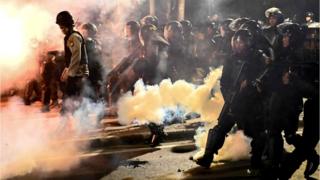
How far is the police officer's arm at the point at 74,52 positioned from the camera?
7531 mm

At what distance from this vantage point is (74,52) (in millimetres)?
7602

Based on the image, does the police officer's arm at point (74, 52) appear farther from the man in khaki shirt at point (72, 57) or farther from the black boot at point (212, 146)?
the black boot at point (212, 146)

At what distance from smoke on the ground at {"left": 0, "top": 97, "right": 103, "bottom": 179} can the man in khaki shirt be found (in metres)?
0.53

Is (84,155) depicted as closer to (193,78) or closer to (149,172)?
(149,172)

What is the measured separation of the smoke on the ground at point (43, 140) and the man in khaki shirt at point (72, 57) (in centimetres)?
53

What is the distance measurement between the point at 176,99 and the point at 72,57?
2.14 meters

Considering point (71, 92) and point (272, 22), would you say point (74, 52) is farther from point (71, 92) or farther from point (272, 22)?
point (272, 22)

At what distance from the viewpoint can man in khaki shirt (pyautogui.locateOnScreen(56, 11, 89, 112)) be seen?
7.52 meters

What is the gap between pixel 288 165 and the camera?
6.07 meters

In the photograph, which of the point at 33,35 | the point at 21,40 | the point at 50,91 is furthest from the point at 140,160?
the point at 33,35

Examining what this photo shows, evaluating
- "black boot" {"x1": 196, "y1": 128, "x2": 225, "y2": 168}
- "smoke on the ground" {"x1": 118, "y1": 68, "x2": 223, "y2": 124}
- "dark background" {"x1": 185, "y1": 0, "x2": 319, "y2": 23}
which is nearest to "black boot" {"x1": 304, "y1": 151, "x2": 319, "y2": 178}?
"black boot" {"x1": 196, "y1": 128, "x2": 225, "y2": 168}

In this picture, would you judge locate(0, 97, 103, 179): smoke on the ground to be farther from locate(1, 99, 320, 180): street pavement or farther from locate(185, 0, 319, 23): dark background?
locate(185, 0, 319, 23): dark background

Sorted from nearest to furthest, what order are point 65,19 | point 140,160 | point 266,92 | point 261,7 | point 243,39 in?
point 243,39
point 266,92
point 140,160
point 65,19
point 261,7

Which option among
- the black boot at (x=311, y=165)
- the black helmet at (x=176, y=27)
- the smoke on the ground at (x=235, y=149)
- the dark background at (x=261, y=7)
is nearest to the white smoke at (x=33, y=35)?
the black helmet at (x=176, y=27)
